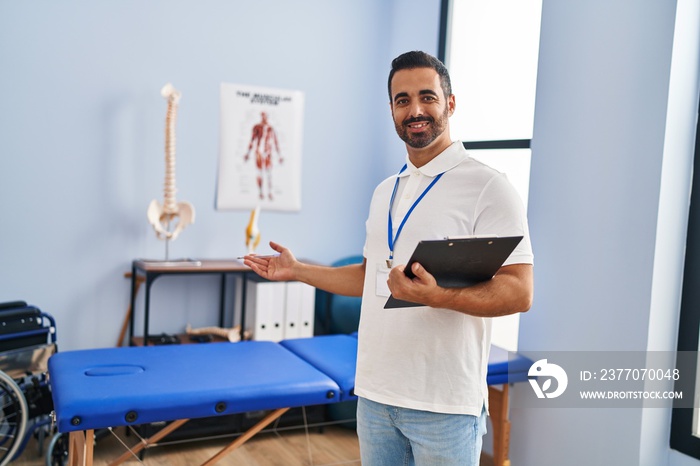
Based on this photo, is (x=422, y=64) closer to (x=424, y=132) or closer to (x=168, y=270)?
(x=424, y=132)

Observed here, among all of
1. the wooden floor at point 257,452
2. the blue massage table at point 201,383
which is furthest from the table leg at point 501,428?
the wooden floor at point 257,452

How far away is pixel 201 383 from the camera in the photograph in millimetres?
2102

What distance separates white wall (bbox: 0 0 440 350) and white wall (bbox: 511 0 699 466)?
126 cm

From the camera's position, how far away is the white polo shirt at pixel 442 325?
1.33m

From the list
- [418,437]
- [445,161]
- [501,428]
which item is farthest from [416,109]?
[501,428]

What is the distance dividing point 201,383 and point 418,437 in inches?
38.7

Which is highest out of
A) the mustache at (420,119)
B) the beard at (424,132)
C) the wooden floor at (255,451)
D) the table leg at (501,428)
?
the mustache at (420,119)

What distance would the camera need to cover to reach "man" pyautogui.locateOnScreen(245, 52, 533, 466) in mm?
1312

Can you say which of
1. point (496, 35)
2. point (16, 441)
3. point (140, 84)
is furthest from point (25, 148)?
point (496, 35)

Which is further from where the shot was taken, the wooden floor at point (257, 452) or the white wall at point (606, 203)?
the wooden floor at point (257, 452)

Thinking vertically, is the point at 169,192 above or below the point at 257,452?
above

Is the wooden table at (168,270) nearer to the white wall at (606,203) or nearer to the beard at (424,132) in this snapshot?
the white wall at (606,203)

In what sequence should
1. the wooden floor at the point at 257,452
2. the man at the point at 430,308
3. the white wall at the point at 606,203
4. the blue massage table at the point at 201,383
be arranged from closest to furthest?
the man at the point at 430,308 < the blue massage table at the point at 201,383 < the white wall at the point at 606,203 < the wooden floor at the point at 257,452

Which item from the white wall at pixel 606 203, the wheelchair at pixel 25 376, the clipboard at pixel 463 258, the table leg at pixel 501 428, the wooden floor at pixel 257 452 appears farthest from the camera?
the wooden floor at pixel 257 452
